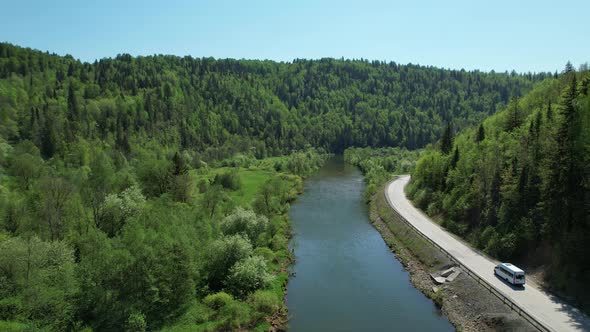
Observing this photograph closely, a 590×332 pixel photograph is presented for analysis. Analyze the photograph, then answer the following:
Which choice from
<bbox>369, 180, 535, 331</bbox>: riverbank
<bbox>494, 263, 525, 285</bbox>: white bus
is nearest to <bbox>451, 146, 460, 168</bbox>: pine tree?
<bbox>369, 180, 535, 331</bbox>: riverbank

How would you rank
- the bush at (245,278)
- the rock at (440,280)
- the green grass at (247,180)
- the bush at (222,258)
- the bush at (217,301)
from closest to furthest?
the bush at (217,301) → the bush at (245,278) → the bush at (222,258) → the rock at (440,280) → the green grass at (247,180)

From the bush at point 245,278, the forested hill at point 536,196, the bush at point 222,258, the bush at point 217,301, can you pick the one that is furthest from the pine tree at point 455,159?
the bush at point 217,301

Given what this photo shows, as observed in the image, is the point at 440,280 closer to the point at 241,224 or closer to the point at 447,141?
the point at 241,224

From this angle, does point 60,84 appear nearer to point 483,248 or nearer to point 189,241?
point 189,241

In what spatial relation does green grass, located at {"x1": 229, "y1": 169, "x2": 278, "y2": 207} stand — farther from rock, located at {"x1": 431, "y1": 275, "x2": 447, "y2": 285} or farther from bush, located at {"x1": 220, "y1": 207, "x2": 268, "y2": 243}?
rock, located at {"x1": 431, "y1": 275, "x2": 447, "y2": 285}

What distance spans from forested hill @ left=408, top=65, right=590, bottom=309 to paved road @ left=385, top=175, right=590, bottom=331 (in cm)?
203

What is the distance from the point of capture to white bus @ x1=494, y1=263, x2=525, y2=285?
38312 mm

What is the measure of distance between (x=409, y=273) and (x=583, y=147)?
23.4m

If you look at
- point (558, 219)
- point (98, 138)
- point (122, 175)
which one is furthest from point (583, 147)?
point (98, 138)

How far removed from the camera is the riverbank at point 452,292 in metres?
34.4

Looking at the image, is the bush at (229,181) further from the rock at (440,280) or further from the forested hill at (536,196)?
the rock at (440,280)

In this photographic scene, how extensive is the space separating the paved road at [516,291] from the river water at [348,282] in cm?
650

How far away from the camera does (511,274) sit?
127 ft

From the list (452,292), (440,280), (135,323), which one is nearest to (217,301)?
(135,323)
